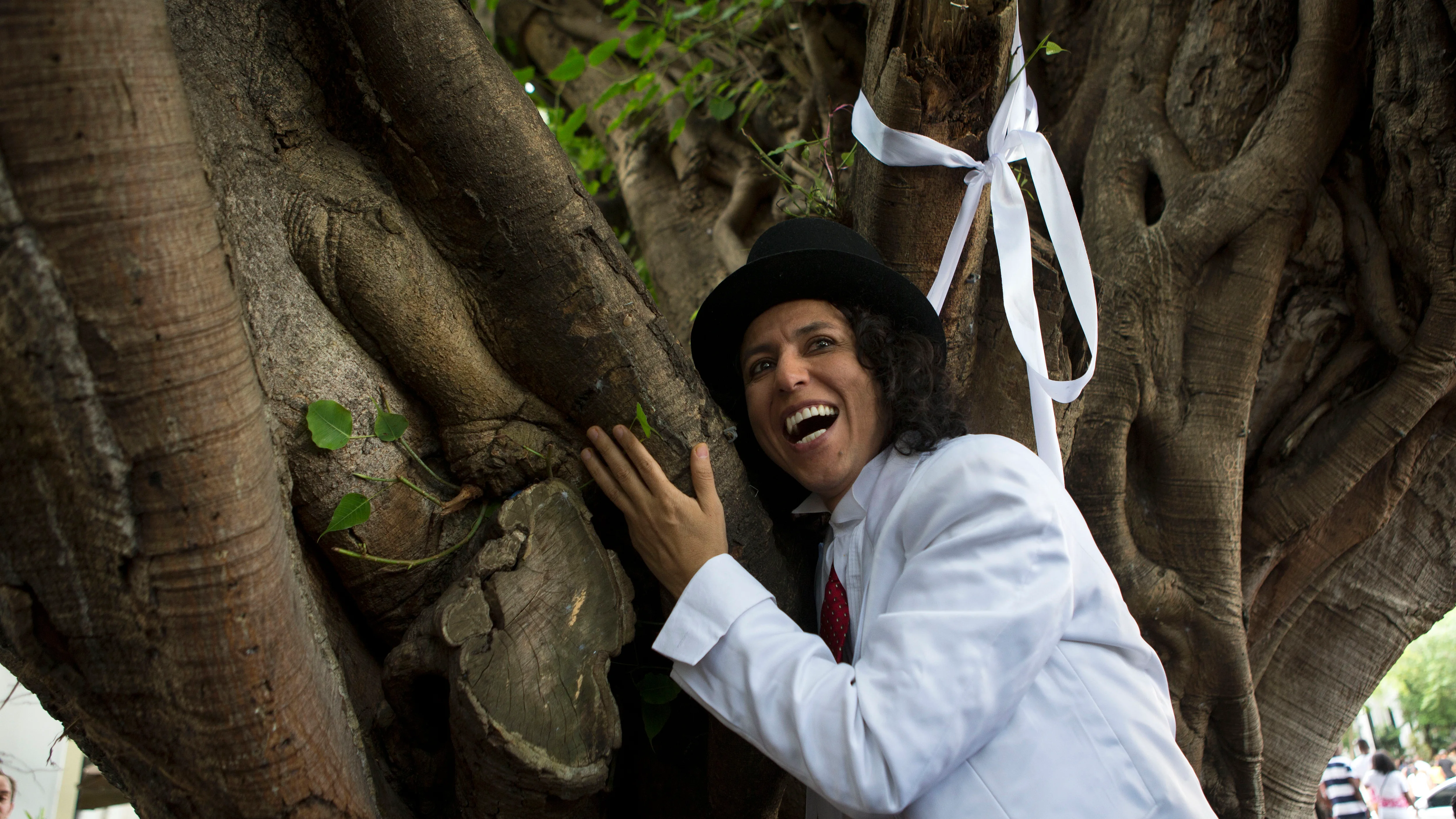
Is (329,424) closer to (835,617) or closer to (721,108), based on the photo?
(835,617)

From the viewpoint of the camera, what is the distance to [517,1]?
5344mm

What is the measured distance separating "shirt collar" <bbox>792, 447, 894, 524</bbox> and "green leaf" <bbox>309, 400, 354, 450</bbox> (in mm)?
1016

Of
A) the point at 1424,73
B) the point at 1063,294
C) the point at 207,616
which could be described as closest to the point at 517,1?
the point at 1063,294

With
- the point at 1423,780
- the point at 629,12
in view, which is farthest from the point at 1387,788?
the point at 629,12

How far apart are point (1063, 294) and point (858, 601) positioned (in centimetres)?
115

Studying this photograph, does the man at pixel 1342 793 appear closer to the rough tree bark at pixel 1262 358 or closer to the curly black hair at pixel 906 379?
the rough tree bark at pixel 1262 358

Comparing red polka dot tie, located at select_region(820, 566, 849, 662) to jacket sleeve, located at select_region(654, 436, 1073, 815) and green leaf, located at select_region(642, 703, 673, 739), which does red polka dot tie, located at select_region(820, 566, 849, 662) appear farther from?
green leaf, located at select_region(642, 703, 673, 739)

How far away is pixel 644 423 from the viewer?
1.72 metres

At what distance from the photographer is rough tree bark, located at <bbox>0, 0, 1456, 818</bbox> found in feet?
3.60

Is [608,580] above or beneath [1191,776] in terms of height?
above

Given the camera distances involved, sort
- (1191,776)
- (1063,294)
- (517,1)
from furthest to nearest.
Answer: (517,1), (1063,294), (1191,776)

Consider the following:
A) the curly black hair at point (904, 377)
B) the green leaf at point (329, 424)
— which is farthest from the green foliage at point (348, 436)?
the curly black hair at point (904, 377)

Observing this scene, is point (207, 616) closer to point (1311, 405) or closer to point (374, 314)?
point (374, 314)

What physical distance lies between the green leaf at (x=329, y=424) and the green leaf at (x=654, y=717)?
849 millimetres
